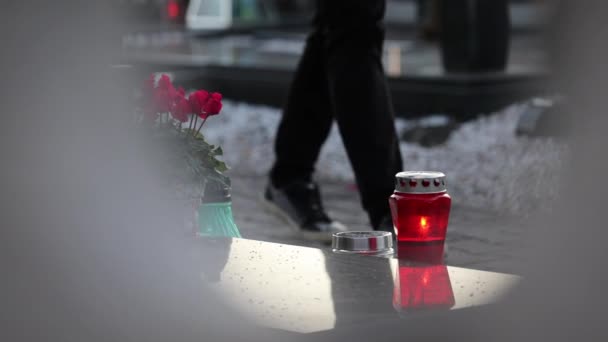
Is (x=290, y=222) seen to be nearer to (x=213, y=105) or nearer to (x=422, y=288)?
(x=213, y=105)

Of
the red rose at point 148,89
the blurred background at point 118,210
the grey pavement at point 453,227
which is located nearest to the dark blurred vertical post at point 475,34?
the grey pavement at point 453,227

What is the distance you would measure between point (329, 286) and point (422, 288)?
0.14 metres

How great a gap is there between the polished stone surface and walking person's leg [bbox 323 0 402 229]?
1139mm

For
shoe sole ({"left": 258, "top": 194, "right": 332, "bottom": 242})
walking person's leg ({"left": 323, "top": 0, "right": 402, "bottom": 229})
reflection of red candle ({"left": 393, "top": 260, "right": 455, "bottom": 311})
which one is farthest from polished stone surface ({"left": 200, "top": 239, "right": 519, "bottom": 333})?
shoe sole ({"left": 258, "top": 194, "right": 332, "bottom": 242})

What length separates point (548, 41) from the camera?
3.59ft

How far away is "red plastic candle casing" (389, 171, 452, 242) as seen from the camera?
82.4 inches

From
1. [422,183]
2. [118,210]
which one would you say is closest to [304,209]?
[422,183]

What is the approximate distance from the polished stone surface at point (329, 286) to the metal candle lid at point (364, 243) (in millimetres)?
193

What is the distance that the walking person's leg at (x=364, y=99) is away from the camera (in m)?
3.13

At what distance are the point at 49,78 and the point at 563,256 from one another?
617mm

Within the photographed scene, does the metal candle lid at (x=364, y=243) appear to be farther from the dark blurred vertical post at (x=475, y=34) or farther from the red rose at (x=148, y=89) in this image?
the dark blurred vertical post at (x=475, y=34)

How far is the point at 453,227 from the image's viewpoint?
3754 millimetres

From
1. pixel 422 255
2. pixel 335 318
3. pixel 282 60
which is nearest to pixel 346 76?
pixel 422 255

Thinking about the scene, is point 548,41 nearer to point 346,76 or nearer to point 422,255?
point 422,255
